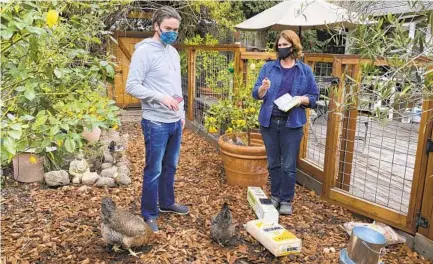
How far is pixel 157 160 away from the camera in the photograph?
2971 mm

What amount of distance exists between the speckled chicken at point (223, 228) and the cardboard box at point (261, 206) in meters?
0.40

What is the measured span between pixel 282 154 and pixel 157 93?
1370 millimetres

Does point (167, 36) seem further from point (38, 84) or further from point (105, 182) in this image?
point (105, 182)

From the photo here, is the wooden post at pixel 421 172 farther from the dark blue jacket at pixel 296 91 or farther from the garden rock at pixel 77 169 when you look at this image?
the garden rock at pixel 77 169

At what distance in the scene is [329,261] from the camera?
9.27 ft

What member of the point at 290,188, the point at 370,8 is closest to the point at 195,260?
the point at 290,188

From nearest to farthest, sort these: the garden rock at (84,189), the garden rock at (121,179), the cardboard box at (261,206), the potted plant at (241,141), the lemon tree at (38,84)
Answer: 1. the lemon tree at (38,84)
2. the cardboard box at (261,206)
3. the garden rock at (84,189)
4. the potted plant at (241,141)
5. the garden rock at (121,179)

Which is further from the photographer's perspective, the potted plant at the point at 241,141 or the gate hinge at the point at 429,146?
the potted plant at the point at 241,141

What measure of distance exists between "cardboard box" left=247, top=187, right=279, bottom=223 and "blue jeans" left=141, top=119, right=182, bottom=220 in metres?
0.80

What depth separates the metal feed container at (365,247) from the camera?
242 centimetres

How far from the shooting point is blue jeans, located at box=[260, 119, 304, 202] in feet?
11.1

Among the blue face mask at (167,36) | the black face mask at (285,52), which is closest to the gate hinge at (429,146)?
the black face mask at (285,52)

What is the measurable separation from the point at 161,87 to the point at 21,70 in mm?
1253

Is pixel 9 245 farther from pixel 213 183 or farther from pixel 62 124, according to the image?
pixel 213 183
